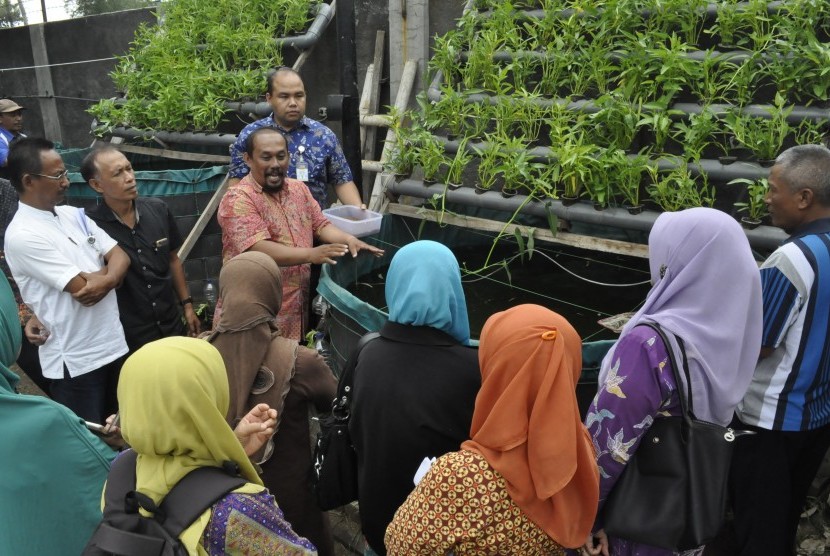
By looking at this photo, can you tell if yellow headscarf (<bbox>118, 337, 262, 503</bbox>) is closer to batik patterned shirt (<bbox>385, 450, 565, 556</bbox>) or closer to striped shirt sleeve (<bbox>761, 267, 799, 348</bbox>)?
batik patterned shirt (<bbox>385, 450, 565, 556</bbox>)

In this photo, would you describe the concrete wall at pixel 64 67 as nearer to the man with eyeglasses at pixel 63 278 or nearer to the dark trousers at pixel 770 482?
the man with eyeglasses at pixel 63 278

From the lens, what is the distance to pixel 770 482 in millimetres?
2652

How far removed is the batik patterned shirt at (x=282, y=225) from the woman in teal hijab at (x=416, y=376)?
5.25ft

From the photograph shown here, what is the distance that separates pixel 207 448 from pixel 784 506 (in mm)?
2229

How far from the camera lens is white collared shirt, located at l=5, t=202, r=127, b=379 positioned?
9.81ft

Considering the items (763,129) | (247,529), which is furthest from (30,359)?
(763,129)

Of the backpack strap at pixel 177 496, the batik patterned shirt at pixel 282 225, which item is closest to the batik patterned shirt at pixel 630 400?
the backpack strap at pixel 177 496

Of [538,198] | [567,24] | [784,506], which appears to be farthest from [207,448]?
[567,24]

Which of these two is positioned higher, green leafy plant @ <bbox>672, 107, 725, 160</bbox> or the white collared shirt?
green leafy plant @ <bbox>672, 107, 725, 160</bbox>

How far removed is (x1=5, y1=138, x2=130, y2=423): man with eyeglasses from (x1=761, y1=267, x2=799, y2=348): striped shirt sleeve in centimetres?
278

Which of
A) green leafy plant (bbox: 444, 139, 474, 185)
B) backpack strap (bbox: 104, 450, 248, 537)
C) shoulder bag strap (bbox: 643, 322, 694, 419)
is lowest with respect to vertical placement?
backpack strap (bbox: 104, 450, 248, 537)

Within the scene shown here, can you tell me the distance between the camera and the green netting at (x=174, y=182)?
18.1 ft

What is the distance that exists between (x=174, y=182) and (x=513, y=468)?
179 inches

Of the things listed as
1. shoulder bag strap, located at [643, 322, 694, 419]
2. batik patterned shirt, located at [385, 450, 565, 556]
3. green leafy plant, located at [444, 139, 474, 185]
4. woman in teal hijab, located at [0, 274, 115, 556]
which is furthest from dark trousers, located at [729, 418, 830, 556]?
woman in teal hijab, located at [0, 274, 115, 556]
